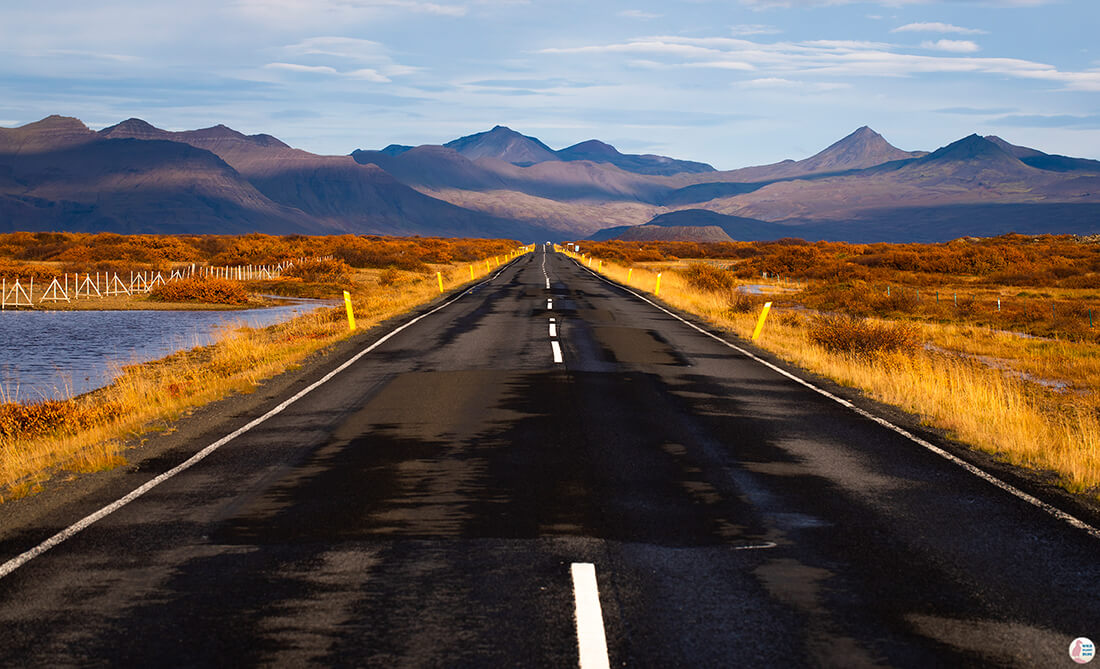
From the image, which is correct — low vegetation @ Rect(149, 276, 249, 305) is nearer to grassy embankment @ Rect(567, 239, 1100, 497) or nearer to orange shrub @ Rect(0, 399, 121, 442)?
grassy embankment @ Rect(567, 239, 1100, 497)

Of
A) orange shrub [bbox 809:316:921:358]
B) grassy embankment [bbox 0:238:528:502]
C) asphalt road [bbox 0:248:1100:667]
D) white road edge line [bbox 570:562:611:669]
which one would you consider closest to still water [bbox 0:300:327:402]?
grassy embankment [bbox 0:238:528:502]

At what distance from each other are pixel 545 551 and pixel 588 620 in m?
1.15

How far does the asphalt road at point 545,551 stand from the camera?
4480mm

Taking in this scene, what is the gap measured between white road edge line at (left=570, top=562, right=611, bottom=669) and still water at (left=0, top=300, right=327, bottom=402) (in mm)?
11780

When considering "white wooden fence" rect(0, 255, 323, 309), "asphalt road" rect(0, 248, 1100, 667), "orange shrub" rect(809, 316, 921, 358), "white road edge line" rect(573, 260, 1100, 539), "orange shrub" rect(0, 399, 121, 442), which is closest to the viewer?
"asphalt road" rect(0, 248, 1100, 667)

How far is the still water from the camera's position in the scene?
18.4 m

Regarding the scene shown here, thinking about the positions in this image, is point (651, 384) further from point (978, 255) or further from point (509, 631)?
point (978, 255)

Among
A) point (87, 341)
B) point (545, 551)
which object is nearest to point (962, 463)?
point (545, 551)

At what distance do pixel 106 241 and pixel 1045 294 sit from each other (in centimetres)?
7502

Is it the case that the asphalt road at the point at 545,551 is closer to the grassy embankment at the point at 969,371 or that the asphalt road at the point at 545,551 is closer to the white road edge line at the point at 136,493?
the white road edge line at the point at 136,493

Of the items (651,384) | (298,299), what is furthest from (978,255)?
(651,384)

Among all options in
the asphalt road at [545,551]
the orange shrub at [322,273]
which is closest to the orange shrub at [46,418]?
the asphalt road at [545,551]

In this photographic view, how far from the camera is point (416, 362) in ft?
52.7

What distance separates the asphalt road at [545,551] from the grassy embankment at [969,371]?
97 centimetres
